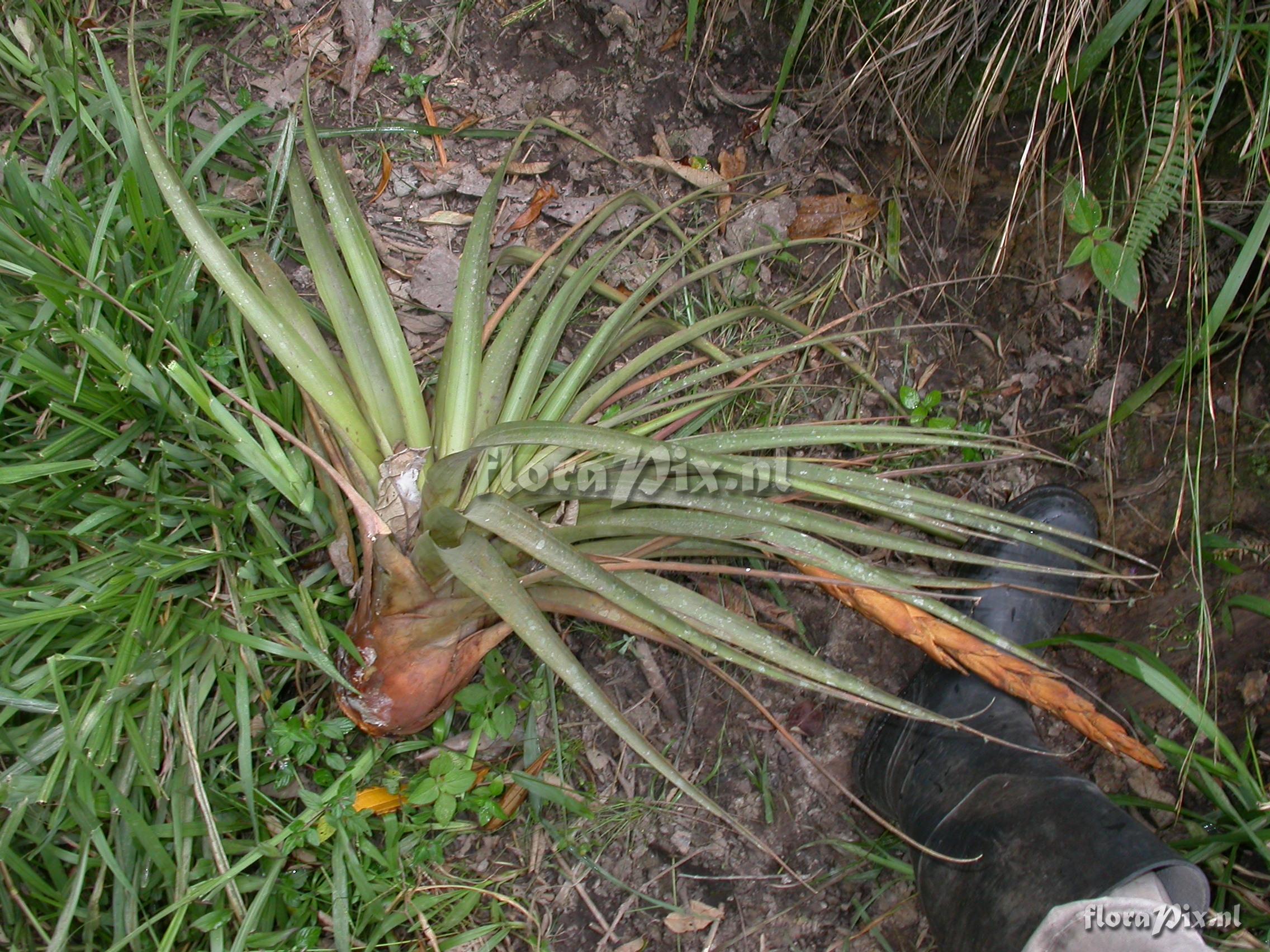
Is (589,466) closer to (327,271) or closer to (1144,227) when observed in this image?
(327,271)

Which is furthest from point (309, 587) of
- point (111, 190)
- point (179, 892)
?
point (111, 190)

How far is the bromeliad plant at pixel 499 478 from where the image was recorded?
1.33 m

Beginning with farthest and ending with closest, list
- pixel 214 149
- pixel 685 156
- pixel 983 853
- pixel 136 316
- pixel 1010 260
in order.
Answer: pixel 685 156
pixel 1010 260
pixel 214 149
pixel 983 853
pixel 136 316

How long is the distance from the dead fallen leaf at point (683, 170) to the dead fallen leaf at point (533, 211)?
0.78 feet

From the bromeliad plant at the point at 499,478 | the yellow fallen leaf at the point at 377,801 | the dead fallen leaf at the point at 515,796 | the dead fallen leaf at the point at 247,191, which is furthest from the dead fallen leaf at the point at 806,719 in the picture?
the dead fallen leaf at the point at 247,191

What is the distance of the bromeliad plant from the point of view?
1332mm

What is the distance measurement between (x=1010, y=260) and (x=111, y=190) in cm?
197

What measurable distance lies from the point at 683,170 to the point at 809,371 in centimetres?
61

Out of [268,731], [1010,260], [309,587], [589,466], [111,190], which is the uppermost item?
[111,190]

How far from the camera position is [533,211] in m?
1.99

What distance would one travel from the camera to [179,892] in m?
1.42

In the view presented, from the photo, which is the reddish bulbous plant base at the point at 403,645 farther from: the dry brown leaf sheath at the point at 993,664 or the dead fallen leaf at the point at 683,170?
the dead fallen leaf at the point at 683,170

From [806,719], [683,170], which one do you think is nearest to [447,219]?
[683,170]

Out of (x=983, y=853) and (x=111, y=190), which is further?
(x=111, y=190)
